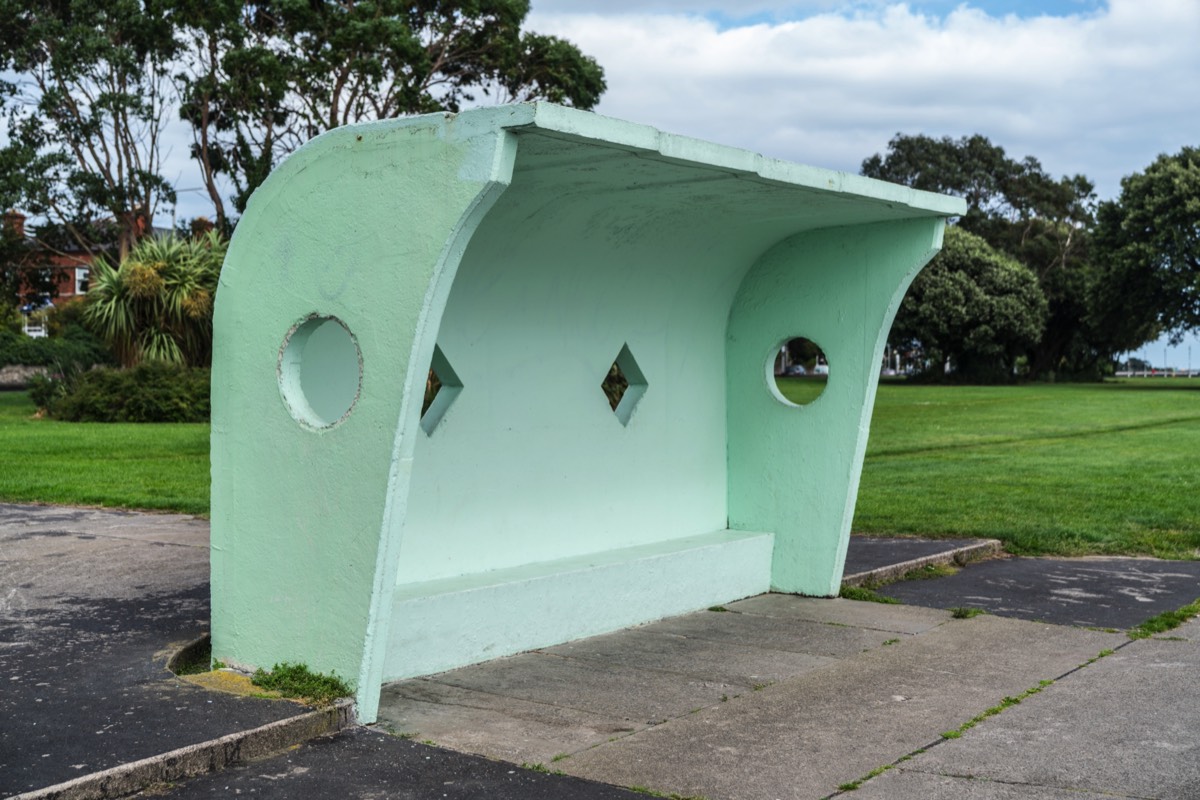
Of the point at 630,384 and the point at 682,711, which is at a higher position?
the point at 630,384

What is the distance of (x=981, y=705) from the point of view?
5.30m

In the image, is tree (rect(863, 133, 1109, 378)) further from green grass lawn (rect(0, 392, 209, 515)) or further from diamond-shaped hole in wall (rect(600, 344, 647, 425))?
diamond-shaped hole in wall (rect(600, 344, 647, 425))

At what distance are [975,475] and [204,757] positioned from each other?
1247 centimetres

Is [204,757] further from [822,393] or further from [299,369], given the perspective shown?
[822,393]

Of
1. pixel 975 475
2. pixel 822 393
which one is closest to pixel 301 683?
pixel 822 393

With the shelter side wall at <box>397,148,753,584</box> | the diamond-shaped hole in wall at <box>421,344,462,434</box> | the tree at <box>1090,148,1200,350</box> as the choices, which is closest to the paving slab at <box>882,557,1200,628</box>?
the shelter side wall at <box>397,148,753,584</box>

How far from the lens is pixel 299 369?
533cm

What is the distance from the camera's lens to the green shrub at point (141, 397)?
24156 millimetres

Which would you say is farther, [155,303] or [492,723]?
[155,303]

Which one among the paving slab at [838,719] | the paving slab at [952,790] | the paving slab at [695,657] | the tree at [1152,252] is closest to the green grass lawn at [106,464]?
the paving slab at [695,657]

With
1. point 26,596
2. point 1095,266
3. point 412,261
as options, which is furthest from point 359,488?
point 1095,266

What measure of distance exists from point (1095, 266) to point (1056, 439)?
32.4m

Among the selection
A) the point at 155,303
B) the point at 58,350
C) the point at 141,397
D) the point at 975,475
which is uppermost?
the point at 155,303

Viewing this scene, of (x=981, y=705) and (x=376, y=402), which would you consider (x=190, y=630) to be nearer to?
(x=376, y=402)
